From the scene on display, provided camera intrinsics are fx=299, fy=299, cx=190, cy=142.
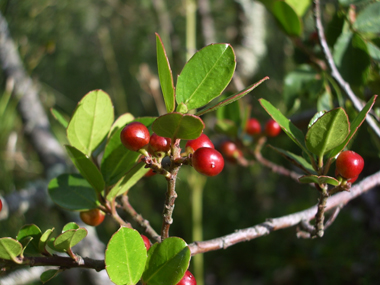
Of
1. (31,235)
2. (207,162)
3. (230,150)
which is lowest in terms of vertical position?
(230,150)

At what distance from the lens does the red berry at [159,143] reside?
11.8 inches

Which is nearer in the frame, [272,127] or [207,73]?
[207,73]

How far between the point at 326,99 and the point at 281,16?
6.8 inches

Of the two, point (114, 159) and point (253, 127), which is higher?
point (114, 159)

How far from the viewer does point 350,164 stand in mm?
314

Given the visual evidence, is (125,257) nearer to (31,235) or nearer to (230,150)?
(31,235)

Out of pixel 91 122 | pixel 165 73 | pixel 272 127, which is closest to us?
pixel 165 73

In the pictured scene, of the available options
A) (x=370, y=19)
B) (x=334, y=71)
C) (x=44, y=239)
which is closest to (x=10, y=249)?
(x=44, y=239)

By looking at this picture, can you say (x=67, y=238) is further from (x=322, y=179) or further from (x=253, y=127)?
(x=253, y=127)

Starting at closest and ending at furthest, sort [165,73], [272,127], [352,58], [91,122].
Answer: [165,73], [91,122], [352,58], [272,127]

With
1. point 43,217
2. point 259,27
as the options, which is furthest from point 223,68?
point 259,27

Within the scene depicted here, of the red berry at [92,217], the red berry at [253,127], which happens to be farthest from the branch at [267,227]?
the red berry at [253,127]

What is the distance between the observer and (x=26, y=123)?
1.11m

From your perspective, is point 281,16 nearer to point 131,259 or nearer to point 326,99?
point 326,99
